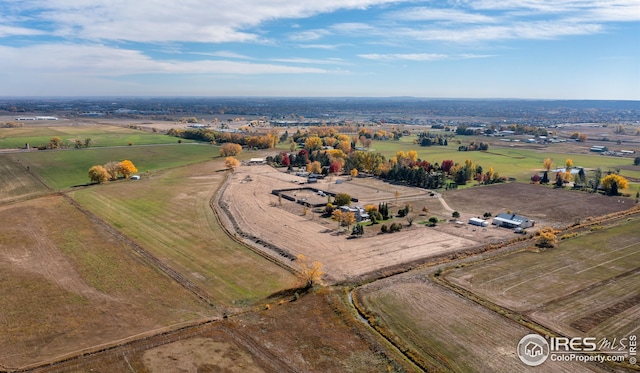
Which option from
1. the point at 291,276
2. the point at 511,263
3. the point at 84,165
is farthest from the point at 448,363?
the point at 84,165

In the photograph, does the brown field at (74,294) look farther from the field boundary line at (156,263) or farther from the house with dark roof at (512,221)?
the house with dark roof at (512,221)

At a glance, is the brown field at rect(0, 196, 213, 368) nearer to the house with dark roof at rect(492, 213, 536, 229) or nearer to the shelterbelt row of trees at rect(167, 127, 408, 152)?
the house with dark roof at rect(492, 213, 536, 229)

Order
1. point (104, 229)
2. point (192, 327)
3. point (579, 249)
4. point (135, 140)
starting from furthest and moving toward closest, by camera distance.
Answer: point (135, 140) < point (104, 229) < point (579, 249) < point (192, 327)

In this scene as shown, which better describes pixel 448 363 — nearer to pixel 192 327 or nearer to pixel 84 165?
pixel 192 327

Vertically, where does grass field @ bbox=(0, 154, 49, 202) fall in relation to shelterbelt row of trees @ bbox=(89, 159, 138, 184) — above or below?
below

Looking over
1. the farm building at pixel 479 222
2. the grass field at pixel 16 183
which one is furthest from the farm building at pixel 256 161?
the farm building at pixel 479 222

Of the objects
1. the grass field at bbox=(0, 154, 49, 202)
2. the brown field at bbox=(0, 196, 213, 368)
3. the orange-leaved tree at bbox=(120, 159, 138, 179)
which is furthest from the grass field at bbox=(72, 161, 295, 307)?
the grass field at bbox=(0, 154, 49, 202)
